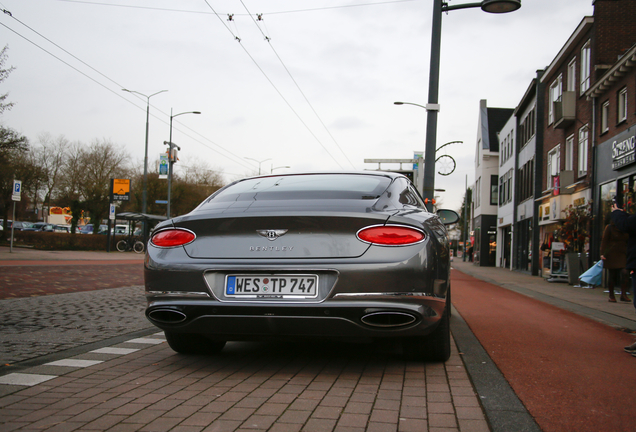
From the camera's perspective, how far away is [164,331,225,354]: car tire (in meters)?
5.05

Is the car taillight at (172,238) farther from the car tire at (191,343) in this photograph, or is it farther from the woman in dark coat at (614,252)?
the woman in dark coat at (614,252)

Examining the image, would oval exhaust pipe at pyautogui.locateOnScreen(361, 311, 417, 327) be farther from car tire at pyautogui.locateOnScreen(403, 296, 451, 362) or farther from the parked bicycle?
the parked bicycle

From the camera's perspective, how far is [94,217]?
5234 cm

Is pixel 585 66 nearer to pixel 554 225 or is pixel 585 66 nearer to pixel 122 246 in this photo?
pixel 554 225

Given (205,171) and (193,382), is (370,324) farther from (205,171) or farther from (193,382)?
(205,171)

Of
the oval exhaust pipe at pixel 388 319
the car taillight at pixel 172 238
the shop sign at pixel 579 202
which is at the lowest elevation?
the oval exhaust pipe at pixel 388 319

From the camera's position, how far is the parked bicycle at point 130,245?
123ft

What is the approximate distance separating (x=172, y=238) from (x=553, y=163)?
85.4 ft

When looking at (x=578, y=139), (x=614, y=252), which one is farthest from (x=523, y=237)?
(x=614, y=252)

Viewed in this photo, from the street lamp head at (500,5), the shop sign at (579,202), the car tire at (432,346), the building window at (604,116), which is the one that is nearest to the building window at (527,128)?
the shop sign at (579,202)

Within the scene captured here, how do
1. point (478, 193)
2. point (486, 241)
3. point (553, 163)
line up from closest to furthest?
point (553, 163)
point (486, 241)
point (478, 193)

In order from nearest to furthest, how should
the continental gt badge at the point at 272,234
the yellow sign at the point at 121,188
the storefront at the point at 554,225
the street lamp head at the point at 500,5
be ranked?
1. the continental gt badge at the point at 272,234
2. the street lamp head at the point at 500,5
3. the storefront at the point at 554,225
4. the yellow sign at the point at 121,188

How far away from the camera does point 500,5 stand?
12.3 metres

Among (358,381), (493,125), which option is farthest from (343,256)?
(493,125)
